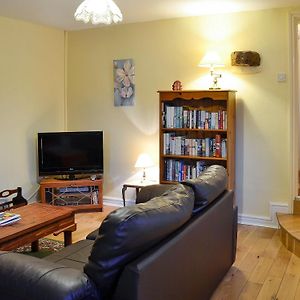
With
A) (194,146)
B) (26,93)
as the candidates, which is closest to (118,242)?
(194,146)

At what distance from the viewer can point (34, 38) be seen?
508cm

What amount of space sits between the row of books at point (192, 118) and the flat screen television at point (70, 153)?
3.41 ft

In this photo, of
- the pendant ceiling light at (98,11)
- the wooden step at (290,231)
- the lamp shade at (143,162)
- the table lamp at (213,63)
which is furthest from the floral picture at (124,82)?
the wooden step at (290,231)

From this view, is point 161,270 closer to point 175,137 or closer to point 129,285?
point 129,285

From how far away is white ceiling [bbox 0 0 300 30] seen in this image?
4.01 meters

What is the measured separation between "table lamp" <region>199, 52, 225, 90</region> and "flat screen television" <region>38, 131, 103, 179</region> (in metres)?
1.61

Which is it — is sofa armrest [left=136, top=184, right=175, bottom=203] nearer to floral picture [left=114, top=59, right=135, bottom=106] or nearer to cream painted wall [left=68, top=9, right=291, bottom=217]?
cream painted wall [left=68, top=9, right=291, bottom=217]

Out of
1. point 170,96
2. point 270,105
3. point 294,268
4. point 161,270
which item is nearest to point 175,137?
point 170,96

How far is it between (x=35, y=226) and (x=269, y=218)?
8.51 ft

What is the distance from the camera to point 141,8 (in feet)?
14.0

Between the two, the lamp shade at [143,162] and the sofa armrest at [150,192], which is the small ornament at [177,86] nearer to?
the lamp shade at [143,162]

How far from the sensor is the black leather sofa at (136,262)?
5.29ft

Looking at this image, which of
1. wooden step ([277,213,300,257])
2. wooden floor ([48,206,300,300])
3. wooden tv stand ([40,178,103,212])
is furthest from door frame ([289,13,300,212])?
wooden tv stand ([40,178,103,212])

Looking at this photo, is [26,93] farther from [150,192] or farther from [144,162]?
[150,192]
